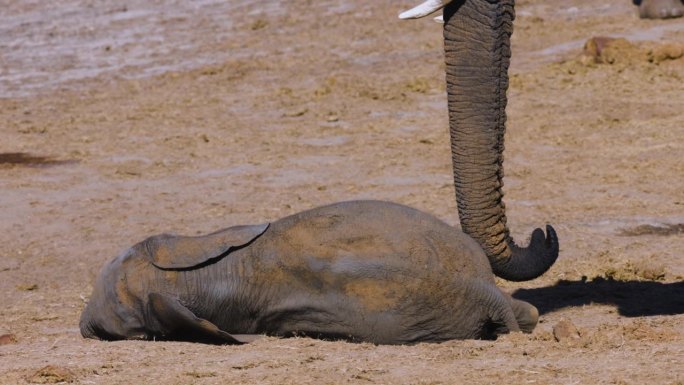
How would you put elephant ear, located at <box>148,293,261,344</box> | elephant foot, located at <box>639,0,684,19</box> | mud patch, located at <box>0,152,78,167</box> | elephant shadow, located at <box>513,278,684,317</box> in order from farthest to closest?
1. elephant foot, located at <box>639,0,684,19</box>
2. mud patch, located at <box>0,152,78,167</box>
3. elephant shadow, located at <box>513,278,684,317</box>
4. elephant ear, located at <box>148,293,261,344</box>

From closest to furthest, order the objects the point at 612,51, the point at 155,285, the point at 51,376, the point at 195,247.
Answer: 1. the point at 51,376
2. the point at 155,285
3. the point at 195,247
4. the point at 612,51

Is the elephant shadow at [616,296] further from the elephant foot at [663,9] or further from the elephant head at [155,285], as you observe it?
the elephant foot at [663,9]

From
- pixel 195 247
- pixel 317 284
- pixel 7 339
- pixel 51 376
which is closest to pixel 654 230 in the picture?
pixel 317 284

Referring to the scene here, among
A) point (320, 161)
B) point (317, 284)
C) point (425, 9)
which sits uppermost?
point (425, 9)

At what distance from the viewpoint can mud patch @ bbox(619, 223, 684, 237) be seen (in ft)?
29.5

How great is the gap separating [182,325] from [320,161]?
5352 millimetres

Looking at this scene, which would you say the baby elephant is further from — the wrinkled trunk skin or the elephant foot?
the elephant foot

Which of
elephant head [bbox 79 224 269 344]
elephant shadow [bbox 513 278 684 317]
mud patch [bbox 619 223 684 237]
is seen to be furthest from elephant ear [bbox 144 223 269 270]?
mud patch [bbox 619 223 684 237]

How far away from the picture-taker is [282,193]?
34.2 ft

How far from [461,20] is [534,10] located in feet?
37.6

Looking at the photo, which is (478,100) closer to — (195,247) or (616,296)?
(195,247)

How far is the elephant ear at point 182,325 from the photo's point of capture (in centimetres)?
602

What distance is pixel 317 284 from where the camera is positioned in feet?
19.9

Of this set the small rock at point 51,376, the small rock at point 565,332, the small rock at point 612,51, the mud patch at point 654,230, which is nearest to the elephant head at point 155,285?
the small rock at point 51,376
